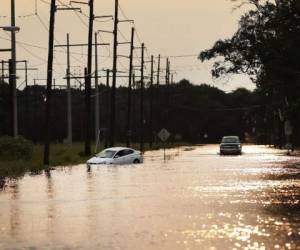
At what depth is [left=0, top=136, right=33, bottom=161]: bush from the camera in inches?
1950

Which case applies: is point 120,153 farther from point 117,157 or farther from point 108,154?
point 108,154

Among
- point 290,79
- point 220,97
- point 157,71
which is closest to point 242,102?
point 220,97

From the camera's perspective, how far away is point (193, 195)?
75.9 feet

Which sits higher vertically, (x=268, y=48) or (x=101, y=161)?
(x=268, y=48)

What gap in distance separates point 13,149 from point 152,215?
33.7 m

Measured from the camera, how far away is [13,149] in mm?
50000

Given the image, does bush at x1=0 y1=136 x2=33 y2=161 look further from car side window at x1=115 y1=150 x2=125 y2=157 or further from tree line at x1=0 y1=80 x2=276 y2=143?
tree line at x1=0 y1=80 x2=276 y2=143

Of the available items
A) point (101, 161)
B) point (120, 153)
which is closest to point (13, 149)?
point (101, 161)

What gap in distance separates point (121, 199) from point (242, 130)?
558 feet

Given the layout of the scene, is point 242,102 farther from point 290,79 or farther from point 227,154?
point 290,79

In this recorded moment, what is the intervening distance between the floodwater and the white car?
63.2ft

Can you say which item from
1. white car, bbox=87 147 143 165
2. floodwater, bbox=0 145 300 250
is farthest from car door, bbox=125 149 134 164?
floodwater, bbox=0 145 300 250

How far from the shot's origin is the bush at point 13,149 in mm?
49531

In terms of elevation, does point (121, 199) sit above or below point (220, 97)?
below
